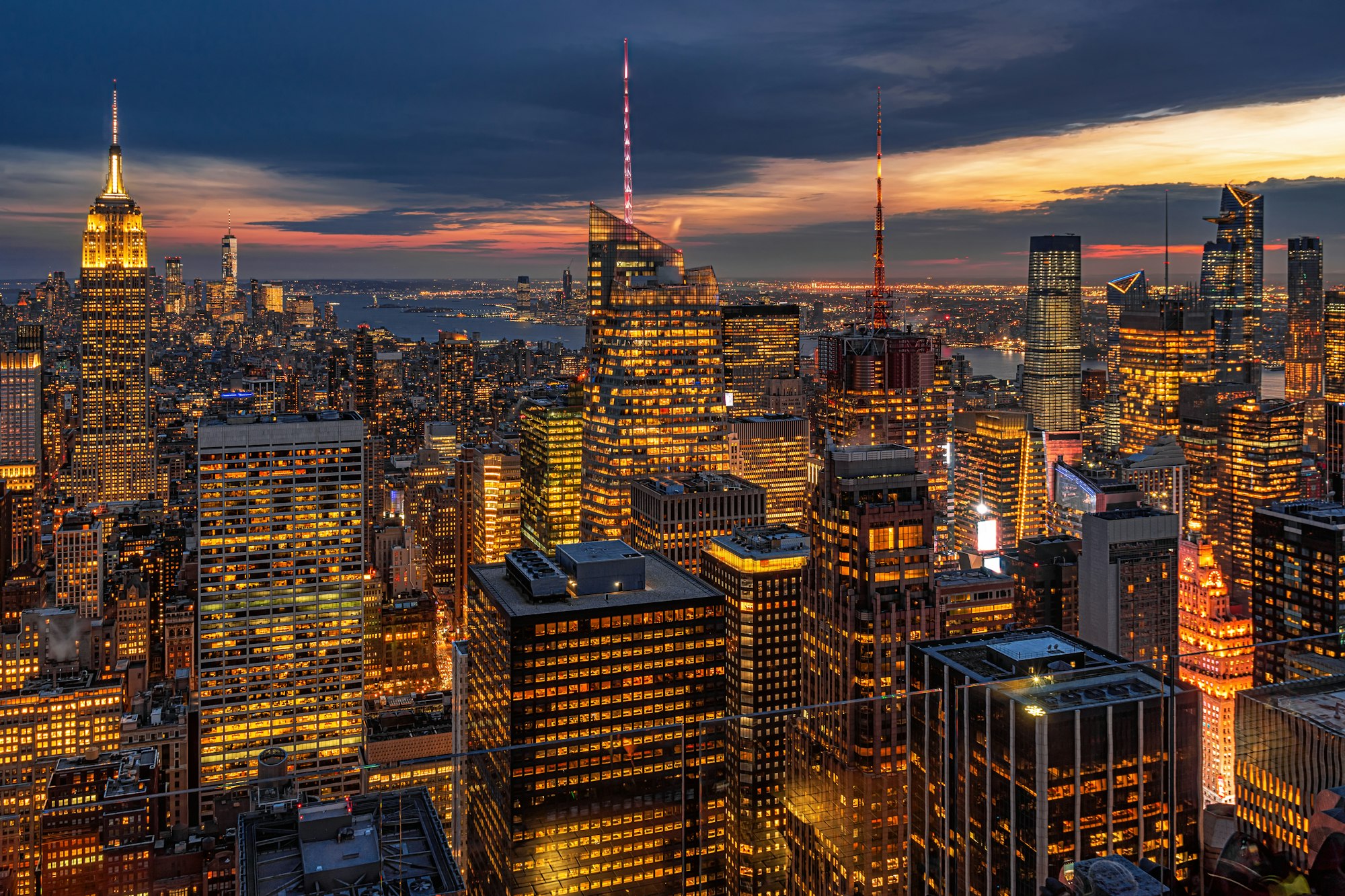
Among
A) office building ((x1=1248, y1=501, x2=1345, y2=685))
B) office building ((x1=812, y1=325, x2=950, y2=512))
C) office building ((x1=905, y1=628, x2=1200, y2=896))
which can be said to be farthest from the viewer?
office building ((x1=812, y1=325, x2=950, y2=512))

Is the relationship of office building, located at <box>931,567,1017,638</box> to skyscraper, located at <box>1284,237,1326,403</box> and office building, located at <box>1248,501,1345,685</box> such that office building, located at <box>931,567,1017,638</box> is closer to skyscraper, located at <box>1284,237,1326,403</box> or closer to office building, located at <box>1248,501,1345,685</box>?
office building, located at <box>1248,501,1345,685</box>

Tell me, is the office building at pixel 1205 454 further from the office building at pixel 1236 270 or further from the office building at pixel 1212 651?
the office building at pixel 1236 270

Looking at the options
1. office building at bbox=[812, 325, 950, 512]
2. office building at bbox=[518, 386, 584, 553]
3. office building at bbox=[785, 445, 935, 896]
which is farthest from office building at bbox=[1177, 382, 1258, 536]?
office building at bbox=[785, 445, 935, 896]

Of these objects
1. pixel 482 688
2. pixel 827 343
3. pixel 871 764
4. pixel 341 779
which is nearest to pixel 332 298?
pixel 827 343

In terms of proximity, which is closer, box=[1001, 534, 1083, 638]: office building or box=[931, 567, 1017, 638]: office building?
box=[931, 567, 1017, 638]: office building

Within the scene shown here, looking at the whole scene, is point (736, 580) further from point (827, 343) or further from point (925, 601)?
point (827, 343)

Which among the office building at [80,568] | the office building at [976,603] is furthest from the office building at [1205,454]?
the office building at [80,568]
